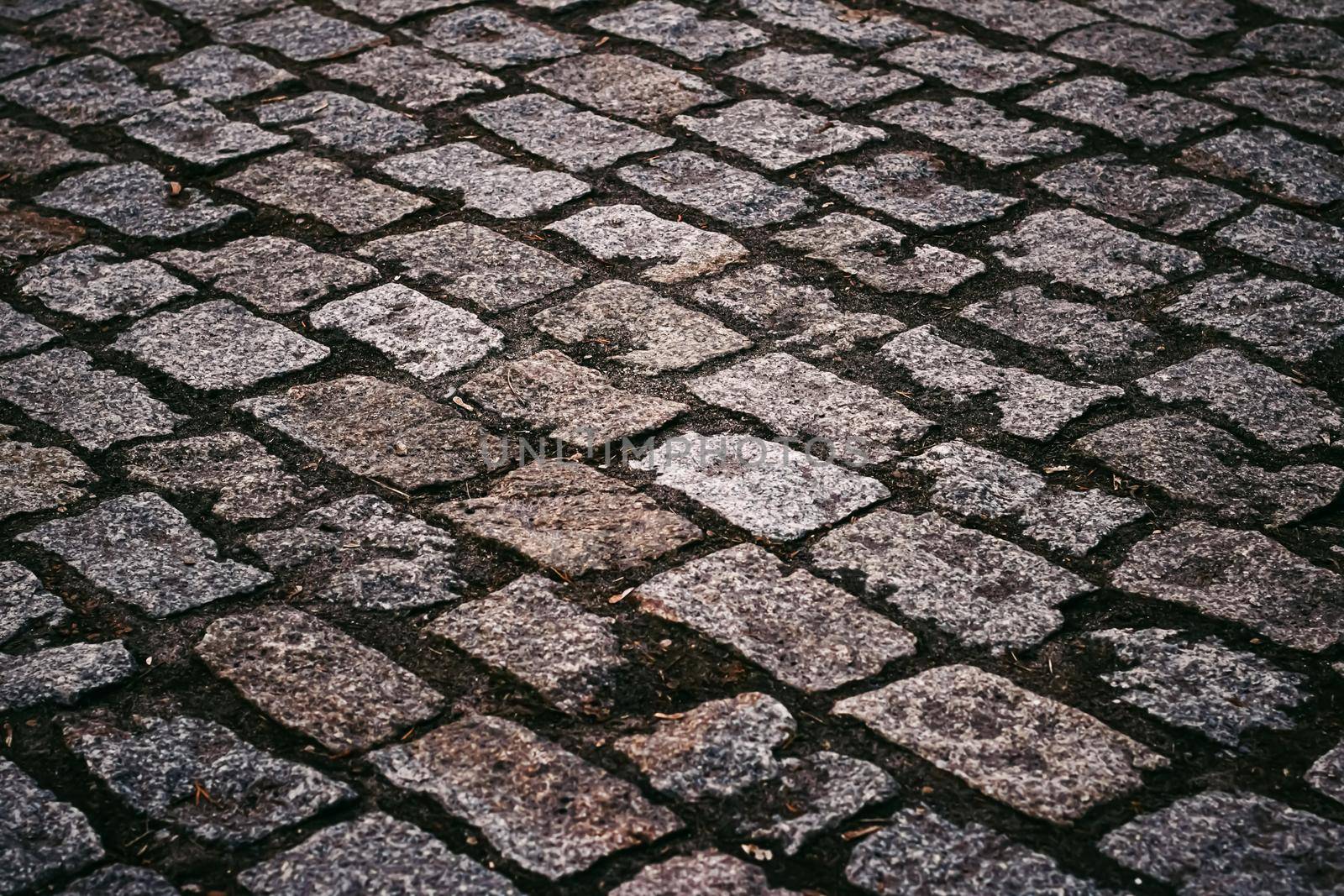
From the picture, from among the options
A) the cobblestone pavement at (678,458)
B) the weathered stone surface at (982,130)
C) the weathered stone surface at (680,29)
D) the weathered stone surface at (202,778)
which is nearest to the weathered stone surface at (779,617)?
the cobblestone pavement at (678,458)

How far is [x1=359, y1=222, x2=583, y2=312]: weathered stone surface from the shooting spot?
3434 millimetres

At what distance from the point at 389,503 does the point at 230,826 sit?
2.75 ft

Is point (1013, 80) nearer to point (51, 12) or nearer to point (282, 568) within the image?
point (282, 568)

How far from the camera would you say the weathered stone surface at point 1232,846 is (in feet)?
6.60

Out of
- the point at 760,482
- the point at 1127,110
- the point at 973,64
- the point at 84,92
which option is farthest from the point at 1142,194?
the point at 84,92

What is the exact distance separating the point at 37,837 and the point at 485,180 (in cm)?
231

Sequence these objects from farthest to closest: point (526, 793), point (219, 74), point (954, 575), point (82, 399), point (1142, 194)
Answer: point (219, 74) < point (1142, 194) < point (82, 399) < point (954, 575) < point (526, 793)

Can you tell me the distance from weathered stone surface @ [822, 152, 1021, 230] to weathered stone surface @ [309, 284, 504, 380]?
1178mm

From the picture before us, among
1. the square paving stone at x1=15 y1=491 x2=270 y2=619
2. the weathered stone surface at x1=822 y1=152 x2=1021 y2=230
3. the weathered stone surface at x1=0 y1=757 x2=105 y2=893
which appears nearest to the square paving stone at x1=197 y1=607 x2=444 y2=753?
the square paving stone at x1=15 y1=491 x2=270 y2=619

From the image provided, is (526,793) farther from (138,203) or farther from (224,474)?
(138,203)

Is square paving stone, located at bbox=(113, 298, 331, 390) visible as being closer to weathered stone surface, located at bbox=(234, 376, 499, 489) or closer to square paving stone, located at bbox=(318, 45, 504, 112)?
weathered stone surface, located at bbox=(234, 376, 499, 489)

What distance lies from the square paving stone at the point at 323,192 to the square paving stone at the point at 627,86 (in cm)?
77

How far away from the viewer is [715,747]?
2.22 meters

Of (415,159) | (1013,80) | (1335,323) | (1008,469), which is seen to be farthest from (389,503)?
(1013,80)
